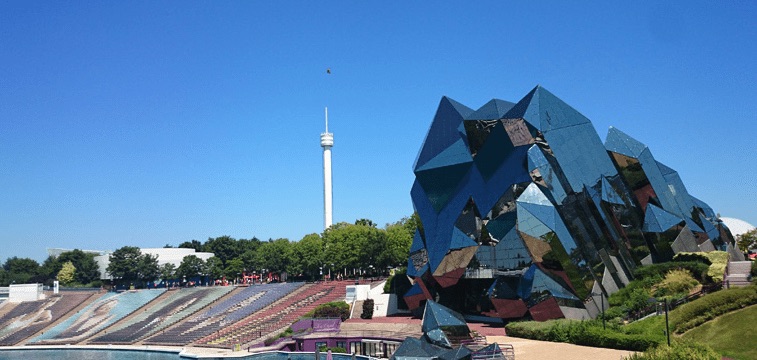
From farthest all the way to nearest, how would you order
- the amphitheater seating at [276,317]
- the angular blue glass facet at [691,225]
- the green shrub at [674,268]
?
the amphitheater seating at [276,317]
the angular blue glass facet at [691,225]
the green shrub at [674,268]

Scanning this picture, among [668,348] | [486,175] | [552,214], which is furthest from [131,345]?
[668,348]

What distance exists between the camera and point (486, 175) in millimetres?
43781

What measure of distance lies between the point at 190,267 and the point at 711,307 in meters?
84.3

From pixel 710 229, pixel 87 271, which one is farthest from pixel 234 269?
pixel 710 229

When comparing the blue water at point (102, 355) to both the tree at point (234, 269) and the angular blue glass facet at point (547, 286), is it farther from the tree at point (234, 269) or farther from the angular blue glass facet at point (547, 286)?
the tree at point (234, 269)

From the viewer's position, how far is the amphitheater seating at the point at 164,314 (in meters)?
62.2

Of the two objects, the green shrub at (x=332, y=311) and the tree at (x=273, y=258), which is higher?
the tree at (x=273, y=258)

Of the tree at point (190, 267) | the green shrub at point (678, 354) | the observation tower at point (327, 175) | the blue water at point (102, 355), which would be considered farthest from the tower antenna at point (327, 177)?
the green shrub at point (678, 354)

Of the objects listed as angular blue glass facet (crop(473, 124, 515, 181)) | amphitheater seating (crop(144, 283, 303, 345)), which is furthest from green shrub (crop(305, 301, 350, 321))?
angular blue glass facet (crop(473, 124, 515, 181))

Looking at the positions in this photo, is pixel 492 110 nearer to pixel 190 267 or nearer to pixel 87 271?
pixel 190 267

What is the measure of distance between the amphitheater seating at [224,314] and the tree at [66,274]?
4902 centimetres

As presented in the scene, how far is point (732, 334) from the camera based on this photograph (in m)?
28.8

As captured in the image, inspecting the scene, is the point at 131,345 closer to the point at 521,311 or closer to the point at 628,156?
the point at 521,311

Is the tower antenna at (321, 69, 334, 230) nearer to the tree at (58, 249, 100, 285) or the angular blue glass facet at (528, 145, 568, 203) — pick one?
the tree at (58, 249, 100, 285)
